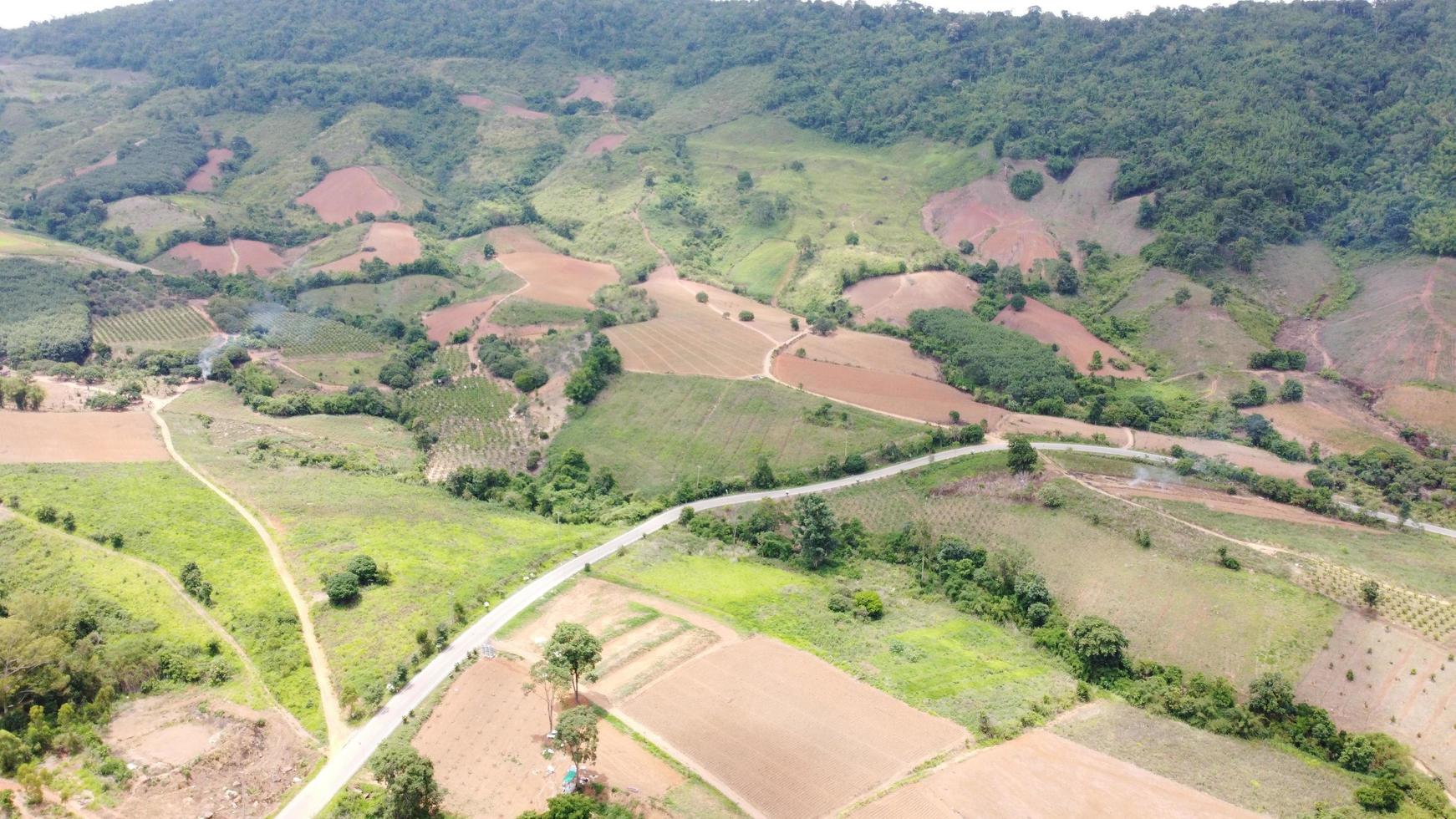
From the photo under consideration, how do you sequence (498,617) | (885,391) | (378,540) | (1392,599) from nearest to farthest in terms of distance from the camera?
(1392,599) → (498,617) → (378,540) → (885,391)

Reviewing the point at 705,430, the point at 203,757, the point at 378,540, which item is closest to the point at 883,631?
the point at 705,430

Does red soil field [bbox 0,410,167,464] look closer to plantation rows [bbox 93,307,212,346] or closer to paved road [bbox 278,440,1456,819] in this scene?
plantation rows [bbox 93,307,212,346]

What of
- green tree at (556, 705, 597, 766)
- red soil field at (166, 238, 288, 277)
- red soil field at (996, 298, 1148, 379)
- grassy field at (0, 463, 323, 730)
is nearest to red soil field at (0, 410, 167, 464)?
grassy field at (0, 463, 323, 730)

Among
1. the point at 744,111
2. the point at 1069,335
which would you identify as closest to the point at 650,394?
the point at 1069,335

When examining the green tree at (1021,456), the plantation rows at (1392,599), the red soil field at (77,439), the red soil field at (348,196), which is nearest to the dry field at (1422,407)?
the plantation rows at (1392,599)

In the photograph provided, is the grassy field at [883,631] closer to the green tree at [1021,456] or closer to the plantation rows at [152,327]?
the green tree at [1021,456]

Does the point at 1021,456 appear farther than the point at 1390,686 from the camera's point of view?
Yes

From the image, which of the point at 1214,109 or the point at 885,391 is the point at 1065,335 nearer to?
the point at 885,391

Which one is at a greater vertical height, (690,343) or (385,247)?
(385,247)
